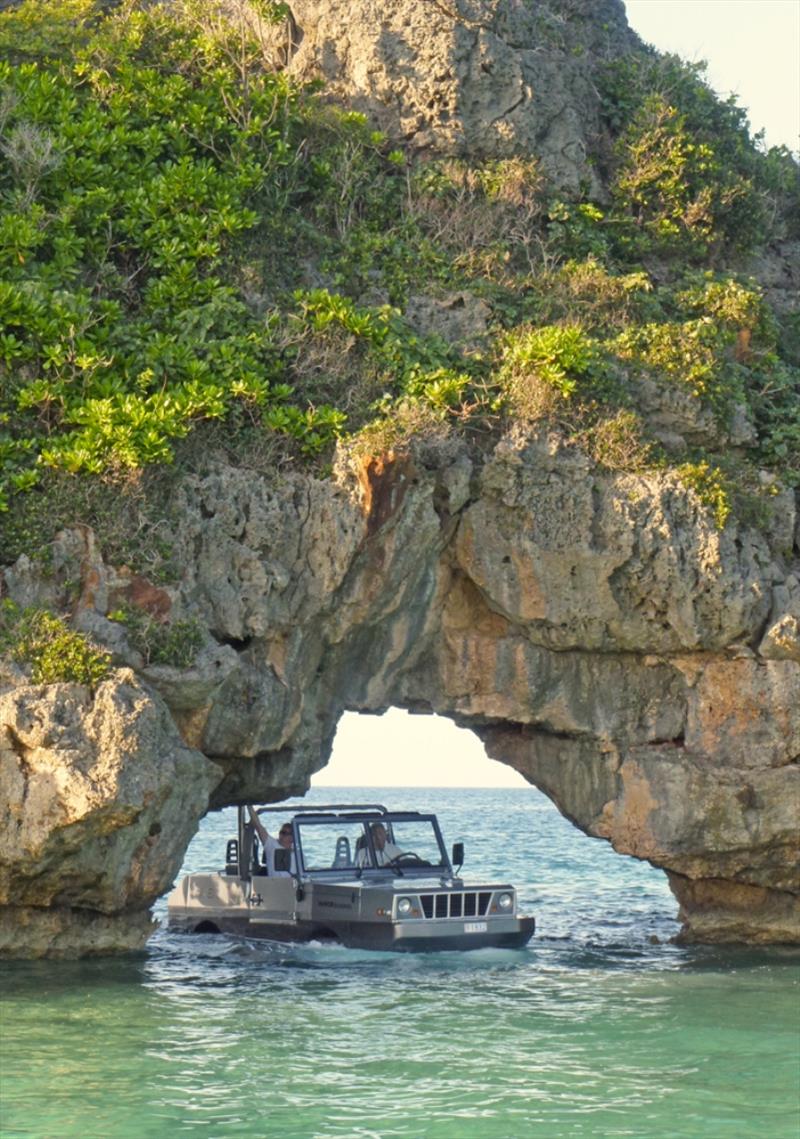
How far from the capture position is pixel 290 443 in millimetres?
20891

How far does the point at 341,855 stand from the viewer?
2092cm

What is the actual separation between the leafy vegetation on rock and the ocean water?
239 inches

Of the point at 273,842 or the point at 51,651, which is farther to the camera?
the point at 273,842

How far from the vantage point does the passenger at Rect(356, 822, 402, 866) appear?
21047 mm

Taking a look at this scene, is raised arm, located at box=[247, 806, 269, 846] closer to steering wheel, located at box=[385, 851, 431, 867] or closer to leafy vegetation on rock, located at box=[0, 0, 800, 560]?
steering wheel, located at box=[385, 851, 431, 867]

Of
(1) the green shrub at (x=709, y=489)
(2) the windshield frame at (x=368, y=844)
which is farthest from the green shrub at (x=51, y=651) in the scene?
(1) the green shrub at (x=709, y=489)

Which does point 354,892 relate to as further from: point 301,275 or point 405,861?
point 301,275

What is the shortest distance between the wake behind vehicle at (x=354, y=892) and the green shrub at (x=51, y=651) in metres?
3.50

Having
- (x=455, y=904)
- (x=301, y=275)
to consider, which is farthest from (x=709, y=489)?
(x=301, y=275)

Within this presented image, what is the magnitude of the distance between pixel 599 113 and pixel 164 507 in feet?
39.5

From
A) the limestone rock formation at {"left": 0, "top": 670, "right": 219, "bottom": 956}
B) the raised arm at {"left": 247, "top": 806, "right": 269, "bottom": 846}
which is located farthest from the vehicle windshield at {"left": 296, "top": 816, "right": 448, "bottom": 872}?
the limestone rock formation at {"left": 0, "top": 670, "right": 219, "bottom": 956}

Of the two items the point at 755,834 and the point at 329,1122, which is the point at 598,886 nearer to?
the point at 755,834

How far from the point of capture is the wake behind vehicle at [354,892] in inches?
763

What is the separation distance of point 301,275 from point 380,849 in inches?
342
